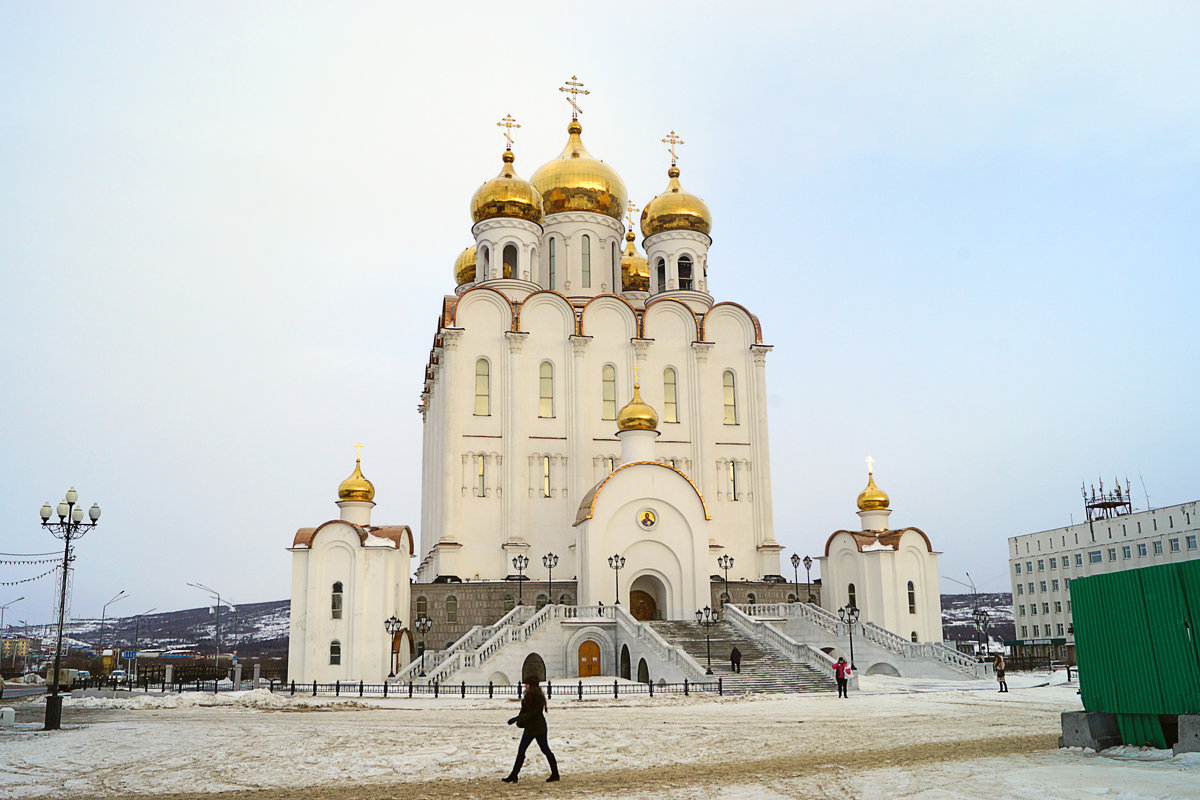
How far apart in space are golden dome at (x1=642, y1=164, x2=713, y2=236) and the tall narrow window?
6349 mm

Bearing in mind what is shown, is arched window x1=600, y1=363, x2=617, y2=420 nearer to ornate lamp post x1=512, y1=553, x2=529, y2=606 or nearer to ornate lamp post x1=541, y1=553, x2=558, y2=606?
ornate lamp post x1=541, y1=553, x2=558, y2=606

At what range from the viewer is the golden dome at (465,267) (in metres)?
49.5

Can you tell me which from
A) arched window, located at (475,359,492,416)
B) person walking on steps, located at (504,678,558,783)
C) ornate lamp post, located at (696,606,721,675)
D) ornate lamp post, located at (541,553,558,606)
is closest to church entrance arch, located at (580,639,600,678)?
ornate lamp post, located at (541,553,558,606)

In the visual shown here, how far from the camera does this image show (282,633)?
5379 inches

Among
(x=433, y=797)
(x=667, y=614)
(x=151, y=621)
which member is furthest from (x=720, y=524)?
(x=151, y=621)

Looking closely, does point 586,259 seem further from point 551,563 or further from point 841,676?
point 841,676

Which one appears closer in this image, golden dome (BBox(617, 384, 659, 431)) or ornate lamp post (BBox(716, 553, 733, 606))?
ornate lamp post (BBox(716, 553, 733, 606))

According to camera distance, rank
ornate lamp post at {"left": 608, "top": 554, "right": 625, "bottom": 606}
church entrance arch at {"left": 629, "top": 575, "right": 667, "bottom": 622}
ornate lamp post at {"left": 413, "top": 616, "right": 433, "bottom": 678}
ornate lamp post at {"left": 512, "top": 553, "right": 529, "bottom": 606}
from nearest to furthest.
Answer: ornate lamp post at {"left": 413, "top": 616, "right": 433, "bottom": 678}
ornate lamp post at {"left": 608, "top": 554, "right": 625, "bottom": 606}
ornate lamp post at {"left": 512, "top": 553, "right": 529, "bottom": 606}
church entrance arch at {"left": 629, "top": 575, "right": 667, "bottom": 622}

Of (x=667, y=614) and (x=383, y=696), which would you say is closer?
(x=383, y=696)

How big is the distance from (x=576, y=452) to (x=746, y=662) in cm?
1306

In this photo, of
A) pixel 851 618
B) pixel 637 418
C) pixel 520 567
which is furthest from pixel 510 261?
pixel 851 618

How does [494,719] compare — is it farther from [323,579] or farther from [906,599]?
[906,599]

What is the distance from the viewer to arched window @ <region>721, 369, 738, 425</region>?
41781 mm

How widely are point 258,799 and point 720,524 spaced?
31.5 meters
